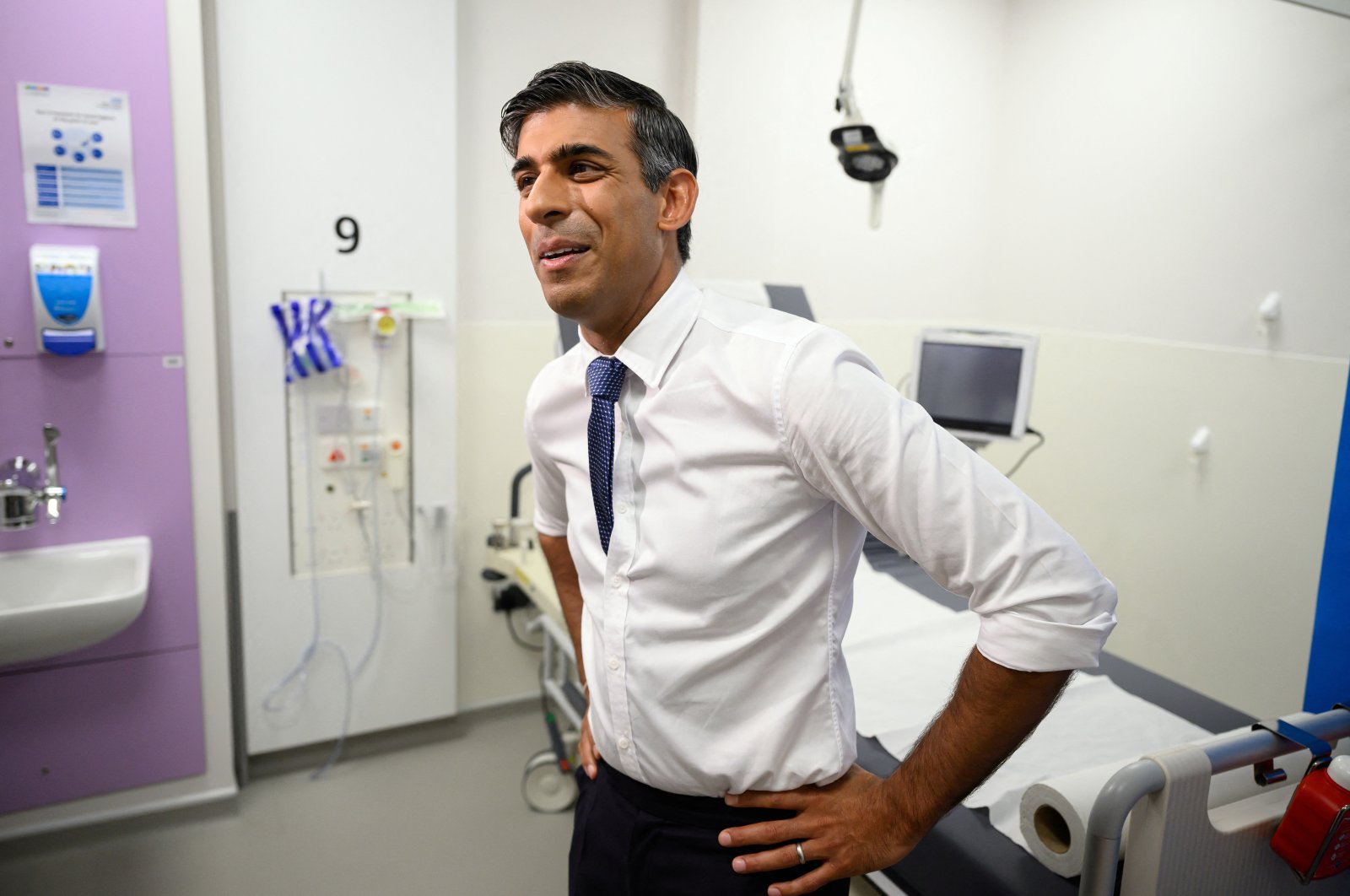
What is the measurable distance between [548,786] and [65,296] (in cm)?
182

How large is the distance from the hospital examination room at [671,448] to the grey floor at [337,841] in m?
0.02

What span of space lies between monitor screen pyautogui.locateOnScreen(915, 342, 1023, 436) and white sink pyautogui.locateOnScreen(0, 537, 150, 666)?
2203 mm

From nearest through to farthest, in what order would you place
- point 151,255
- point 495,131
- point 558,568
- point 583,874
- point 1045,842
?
point 583,874 < point 1045,842 < point 558,568 < point 151,255 < point 495,131

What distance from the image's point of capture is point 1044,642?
0.84 metres

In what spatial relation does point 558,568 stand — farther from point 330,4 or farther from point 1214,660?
point 1214,660

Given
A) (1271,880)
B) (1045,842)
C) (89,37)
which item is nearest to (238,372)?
(89,37)

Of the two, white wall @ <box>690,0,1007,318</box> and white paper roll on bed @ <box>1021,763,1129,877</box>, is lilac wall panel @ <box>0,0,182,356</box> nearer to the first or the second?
white wall @ <box>690,0,1007,318</box>

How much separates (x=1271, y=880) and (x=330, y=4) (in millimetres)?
2788

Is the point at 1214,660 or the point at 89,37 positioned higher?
the point at 89,37

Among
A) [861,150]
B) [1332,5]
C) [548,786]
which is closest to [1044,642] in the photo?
[1332,5]

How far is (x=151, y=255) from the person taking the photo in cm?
222

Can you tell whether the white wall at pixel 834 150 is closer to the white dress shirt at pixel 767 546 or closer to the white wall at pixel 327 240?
the white wall at pixel 327 240

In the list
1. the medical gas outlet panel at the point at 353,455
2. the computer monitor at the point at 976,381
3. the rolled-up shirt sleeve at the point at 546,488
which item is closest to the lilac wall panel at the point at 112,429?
the medical gas outlet panel at the point at 353,455


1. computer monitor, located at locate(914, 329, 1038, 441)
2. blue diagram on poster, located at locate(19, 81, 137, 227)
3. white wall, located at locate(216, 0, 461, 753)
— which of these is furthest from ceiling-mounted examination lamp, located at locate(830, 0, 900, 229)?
blue diagram on poster, located at locate(19, 81, 137, 227)
